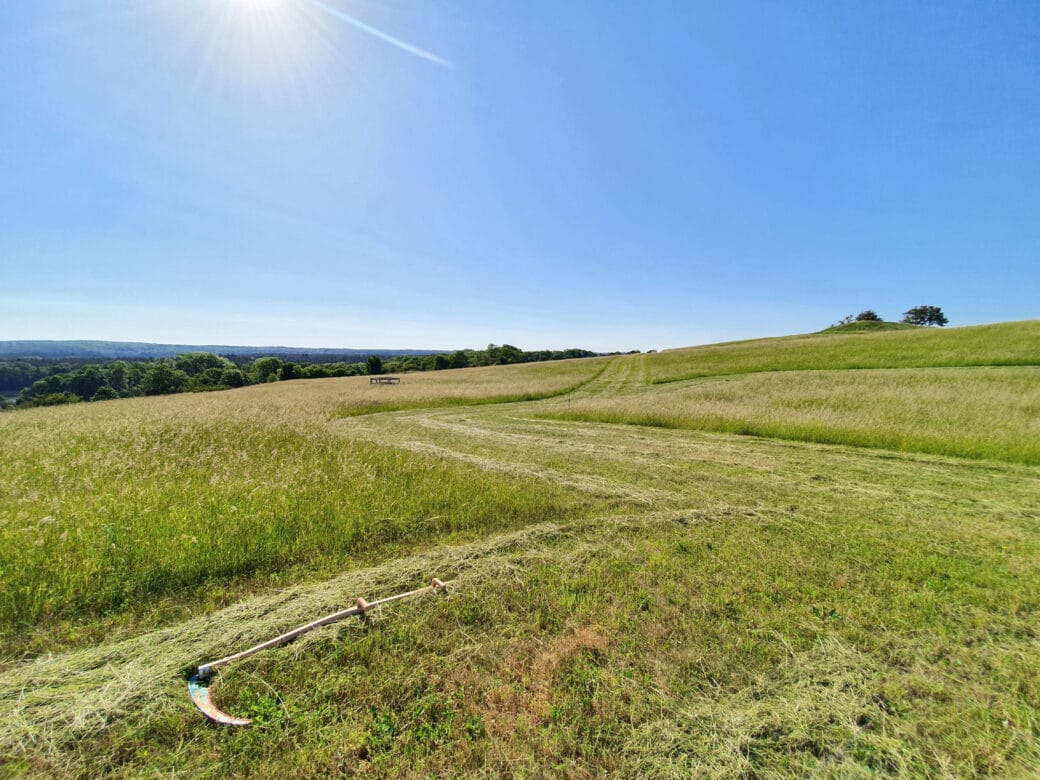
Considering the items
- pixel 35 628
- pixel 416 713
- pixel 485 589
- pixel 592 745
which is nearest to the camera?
pixel 592 745

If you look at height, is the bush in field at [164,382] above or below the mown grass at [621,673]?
below

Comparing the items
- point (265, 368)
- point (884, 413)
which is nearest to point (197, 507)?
point (884, 413)

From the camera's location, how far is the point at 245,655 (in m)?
3.00

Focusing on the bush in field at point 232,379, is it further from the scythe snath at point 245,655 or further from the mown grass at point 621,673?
the mown grass at point 621,673

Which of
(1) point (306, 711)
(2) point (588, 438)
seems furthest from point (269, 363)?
(1) point (306, 711)

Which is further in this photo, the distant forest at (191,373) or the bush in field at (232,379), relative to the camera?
the bush in field at (232,379)

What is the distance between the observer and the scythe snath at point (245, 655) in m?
2.52

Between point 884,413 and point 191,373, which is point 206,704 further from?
point 191,373

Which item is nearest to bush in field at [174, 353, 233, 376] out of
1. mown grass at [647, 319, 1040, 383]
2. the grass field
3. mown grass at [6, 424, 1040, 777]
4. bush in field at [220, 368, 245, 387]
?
bush in field at [220, 368, 245, 387]

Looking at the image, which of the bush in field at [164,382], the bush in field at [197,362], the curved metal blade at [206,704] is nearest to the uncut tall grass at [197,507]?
the curved metal blade at [206,704]

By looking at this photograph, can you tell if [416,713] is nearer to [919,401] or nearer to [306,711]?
[306,711]

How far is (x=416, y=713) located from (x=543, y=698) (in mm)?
891

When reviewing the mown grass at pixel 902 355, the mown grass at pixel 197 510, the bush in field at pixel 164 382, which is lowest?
the bush in field at pixel 164 382

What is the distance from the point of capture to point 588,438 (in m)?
12.4
